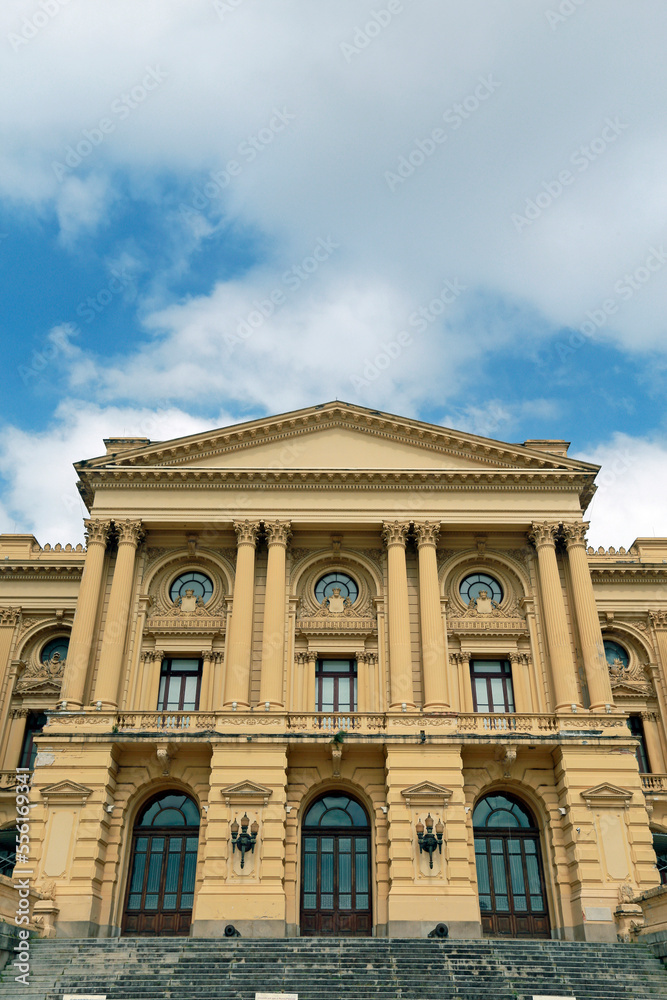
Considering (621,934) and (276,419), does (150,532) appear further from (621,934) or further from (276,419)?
(621,934)

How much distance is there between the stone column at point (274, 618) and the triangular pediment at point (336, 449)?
276 cm

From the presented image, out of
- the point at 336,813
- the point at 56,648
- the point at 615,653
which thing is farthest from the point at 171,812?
the point at 615,653

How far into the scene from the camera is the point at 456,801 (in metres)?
30.4

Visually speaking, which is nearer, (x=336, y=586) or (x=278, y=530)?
(x=278, y=530)

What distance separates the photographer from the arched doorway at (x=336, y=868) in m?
30.4

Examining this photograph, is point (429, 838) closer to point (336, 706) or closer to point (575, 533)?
point (336, 706)

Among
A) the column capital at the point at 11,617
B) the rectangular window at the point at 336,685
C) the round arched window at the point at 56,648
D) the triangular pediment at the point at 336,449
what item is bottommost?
the rectangular window at the point at 336,685

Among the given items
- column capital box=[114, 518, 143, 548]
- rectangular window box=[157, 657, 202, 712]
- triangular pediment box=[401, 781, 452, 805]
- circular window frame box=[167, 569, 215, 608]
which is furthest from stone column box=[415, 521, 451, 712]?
column capital box=[114, 518, 143, 548]

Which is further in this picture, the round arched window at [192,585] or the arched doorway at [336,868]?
the round arched window at [192,585]

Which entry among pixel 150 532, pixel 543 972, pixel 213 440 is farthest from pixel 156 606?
pixel 543 972

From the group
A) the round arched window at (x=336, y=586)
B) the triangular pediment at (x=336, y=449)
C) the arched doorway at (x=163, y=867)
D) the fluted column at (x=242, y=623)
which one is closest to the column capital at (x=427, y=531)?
the triangular pediment at (x=336, y=449)

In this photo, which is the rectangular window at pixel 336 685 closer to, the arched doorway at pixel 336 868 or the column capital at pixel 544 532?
the arched doorway at pixel 336 868

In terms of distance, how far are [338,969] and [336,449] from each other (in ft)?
64.3

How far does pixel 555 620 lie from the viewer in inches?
1348
